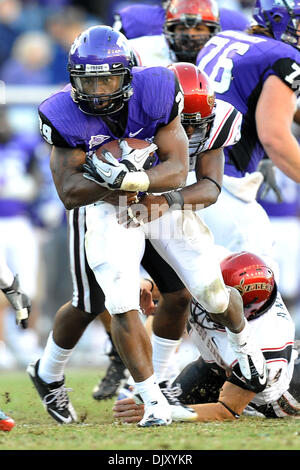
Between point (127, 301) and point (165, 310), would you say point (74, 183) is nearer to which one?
point (127, 301)

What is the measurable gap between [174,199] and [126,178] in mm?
327

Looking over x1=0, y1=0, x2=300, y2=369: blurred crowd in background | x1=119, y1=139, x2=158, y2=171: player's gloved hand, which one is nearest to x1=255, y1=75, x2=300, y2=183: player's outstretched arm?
x1=119, y1=139, x2=158, y2=171: player's gloved hand

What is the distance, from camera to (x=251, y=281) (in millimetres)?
4160

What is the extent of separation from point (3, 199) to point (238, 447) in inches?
194

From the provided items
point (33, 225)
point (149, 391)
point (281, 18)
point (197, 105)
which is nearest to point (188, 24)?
point (281, 18)

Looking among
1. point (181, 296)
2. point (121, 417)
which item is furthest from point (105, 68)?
point (121, 417)

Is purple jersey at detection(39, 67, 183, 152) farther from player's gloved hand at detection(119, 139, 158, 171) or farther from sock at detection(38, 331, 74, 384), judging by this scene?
sock at detection(38, 331, 74, 384)

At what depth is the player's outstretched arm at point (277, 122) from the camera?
4891 mm

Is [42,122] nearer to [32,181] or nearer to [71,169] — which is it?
[71,169]

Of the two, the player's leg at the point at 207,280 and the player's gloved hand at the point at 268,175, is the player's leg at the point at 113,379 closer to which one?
the player's leg at the point at 207,280

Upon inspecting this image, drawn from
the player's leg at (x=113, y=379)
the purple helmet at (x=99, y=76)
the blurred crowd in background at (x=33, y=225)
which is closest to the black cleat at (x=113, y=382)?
the player's leg at (x=113, y=379)

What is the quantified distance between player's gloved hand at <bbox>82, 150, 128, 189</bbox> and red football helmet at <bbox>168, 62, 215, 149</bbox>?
554mm

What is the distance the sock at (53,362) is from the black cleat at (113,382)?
0.61 metres
